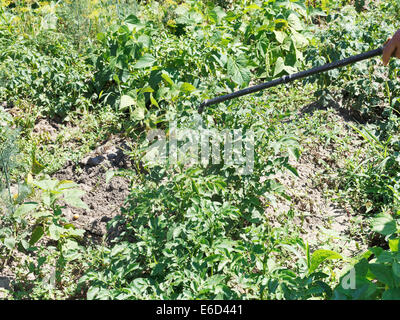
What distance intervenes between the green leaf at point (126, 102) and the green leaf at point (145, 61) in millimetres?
234

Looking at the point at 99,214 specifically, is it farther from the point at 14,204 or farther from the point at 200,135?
the point at 200,135

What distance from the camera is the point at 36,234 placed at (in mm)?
2850

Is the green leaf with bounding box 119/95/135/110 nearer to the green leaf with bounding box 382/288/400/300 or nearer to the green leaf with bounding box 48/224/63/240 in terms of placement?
the green leaf with bounding box 48/224/63/240

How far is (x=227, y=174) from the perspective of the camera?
2.91m

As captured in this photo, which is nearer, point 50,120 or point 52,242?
point 52,242

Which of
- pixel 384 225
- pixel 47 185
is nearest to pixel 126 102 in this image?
pixel 47 185

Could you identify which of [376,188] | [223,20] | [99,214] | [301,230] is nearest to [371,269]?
[301,230]

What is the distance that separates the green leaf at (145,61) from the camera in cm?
371

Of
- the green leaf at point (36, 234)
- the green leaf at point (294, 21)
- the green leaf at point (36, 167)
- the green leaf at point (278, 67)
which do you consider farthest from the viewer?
the green leaf at point (294, 21)

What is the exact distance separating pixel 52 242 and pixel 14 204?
320mm

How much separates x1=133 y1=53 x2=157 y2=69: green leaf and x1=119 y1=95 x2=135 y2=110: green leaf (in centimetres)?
23

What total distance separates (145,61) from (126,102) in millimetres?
339

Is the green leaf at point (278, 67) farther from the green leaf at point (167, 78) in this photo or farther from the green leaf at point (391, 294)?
the green leaf at point (391, 294)

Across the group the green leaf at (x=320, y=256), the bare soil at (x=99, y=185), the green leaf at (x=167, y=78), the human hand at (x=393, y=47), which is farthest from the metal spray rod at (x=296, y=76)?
the green leaf at (x=320, y=256)
